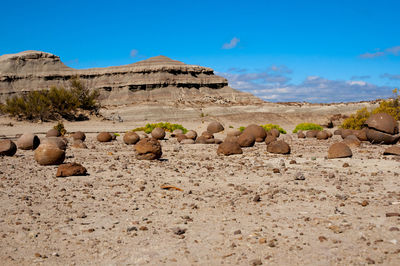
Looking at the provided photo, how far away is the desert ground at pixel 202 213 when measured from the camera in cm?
438

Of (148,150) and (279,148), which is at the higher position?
(148,150)

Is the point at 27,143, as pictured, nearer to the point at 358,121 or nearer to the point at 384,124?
the point at 384,124

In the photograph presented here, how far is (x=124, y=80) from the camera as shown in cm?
6269

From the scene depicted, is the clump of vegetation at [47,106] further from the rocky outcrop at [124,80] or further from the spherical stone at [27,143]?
the rocky outcrop at [124,80]

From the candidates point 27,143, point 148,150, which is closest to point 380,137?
point 148,150

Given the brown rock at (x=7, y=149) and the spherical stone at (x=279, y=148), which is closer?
the brown rock at (x=7, y=149)

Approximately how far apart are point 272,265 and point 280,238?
76cm

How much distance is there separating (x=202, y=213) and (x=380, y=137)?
11.9m

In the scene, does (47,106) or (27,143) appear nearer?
(27,143)

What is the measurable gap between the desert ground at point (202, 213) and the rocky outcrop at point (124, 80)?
48092 mm

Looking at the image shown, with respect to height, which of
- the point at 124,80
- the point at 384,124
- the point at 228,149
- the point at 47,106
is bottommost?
the point at 228,149

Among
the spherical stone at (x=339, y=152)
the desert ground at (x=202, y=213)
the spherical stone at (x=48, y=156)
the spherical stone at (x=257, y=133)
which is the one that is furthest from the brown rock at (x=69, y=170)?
the spherical stone at (x=257, y=133)

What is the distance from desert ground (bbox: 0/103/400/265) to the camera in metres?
4.38

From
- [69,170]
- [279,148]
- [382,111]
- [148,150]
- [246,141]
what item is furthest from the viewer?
[382,111]
